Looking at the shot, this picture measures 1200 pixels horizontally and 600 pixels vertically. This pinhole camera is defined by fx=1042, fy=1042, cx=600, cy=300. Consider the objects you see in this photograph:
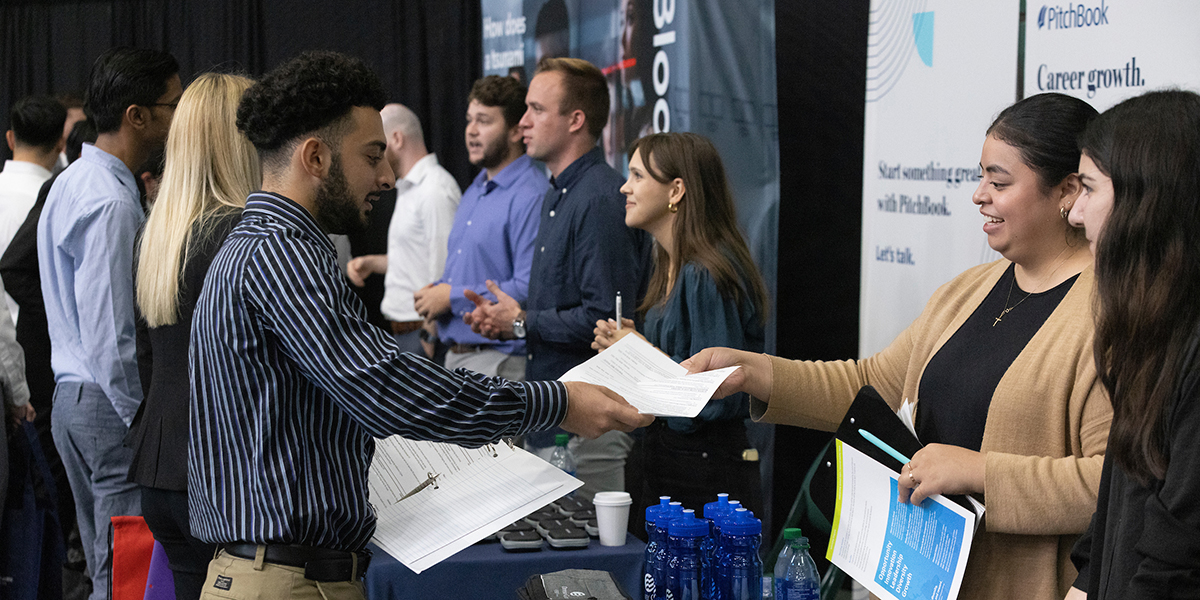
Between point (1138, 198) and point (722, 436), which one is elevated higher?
point (1138, 198)

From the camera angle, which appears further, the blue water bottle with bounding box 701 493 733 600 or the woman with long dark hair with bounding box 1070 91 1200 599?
the blue water bottle with bounding box 701 493 733 600

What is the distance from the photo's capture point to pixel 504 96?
4430 mm

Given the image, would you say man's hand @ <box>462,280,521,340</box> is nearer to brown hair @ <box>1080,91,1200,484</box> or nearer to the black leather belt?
the black leather belt

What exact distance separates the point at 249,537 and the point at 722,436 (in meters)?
1.57

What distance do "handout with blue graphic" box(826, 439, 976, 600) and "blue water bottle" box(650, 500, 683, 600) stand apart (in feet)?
1.16

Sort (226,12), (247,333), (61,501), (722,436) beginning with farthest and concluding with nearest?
1. (226,12)
2. (61,501)
3. (722,436)
4. (247,333)

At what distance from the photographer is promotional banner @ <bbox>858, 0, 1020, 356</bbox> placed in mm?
2453

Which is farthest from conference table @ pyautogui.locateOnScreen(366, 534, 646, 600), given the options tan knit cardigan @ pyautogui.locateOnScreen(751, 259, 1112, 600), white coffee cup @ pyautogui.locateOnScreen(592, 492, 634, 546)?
tan knit cardigan @ pyautogui.locateOnScreen(751, 259, 1112, 600)

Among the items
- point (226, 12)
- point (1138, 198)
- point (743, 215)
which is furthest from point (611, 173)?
point (226, 12)

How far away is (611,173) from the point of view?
3645 mm

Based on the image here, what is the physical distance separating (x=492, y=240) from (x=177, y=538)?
7.10ft

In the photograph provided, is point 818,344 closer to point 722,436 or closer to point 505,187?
point 722,436

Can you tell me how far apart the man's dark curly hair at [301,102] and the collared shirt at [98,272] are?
1.23 metres

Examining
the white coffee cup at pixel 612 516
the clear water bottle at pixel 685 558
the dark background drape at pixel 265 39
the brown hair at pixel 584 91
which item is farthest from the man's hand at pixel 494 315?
the dark background drape at pixel 265 39
